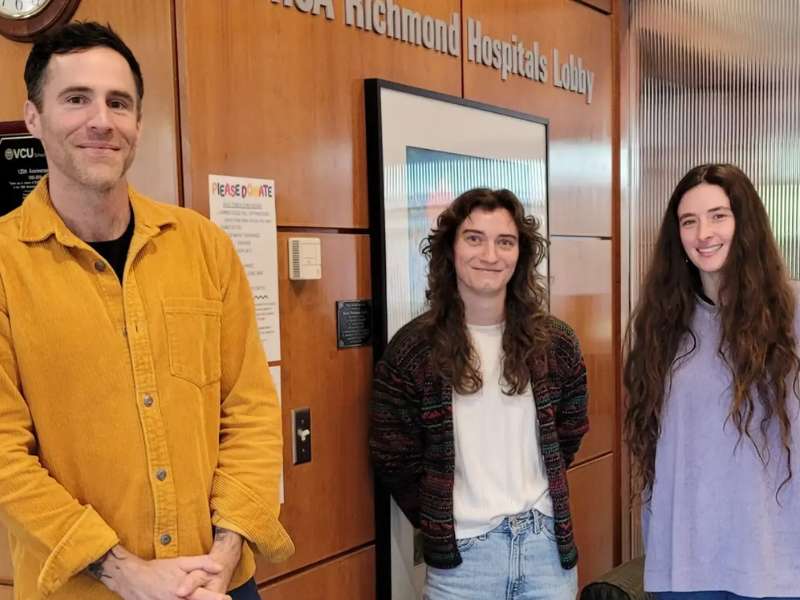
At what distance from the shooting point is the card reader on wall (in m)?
2.43

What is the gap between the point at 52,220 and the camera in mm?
1640

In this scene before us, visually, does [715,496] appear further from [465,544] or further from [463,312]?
[463,312]

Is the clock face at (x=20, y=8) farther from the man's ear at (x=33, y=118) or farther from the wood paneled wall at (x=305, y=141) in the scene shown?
the man's ear at (x=33, y=118)

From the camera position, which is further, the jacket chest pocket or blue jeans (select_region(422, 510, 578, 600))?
blue jeans (select_region(422, 510, 578, 600))

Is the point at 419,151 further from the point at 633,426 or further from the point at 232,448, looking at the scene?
the point at 232,448

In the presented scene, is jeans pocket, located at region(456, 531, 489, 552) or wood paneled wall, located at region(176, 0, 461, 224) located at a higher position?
wood paneled wall, located at region(176, 0, 461, 224)

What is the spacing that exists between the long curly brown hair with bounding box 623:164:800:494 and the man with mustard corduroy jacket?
112 cm

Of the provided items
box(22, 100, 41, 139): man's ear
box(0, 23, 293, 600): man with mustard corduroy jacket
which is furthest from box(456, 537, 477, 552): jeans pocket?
box(22, 100, 41, 139): man's ear

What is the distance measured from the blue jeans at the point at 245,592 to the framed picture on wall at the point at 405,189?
34.6 inches

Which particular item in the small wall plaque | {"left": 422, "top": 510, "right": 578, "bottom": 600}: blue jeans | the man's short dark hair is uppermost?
the man's short dark hair

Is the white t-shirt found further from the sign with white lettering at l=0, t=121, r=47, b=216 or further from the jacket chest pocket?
the sign with white lettering at l=0, t=121, r=47, b=216

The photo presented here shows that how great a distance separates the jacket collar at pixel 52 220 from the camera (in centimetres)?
163

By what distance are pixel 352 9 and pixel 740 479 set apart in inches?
66.3

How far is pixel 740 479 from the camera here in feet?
7.00
